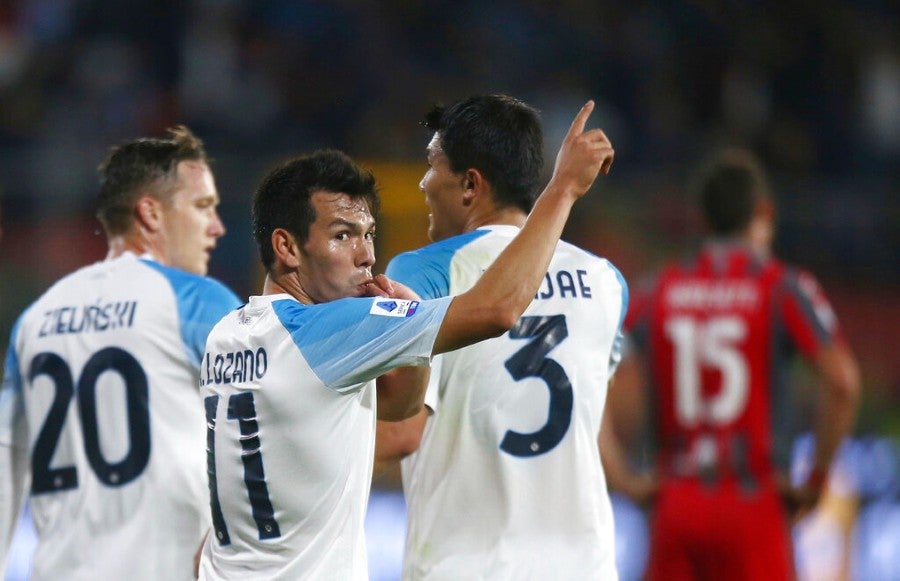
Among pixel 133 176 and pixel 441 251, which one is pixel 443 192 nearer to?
pixel 441 251

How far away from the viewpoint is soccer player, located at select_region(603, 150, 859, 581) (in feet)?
22.4

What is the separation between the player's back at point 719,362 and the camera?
6.89m

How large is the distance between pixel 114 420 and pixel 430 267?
4.64 ft

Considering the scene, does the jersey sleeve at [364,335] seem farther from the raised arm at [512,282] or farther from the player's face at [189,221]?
the player's face at [189,221]

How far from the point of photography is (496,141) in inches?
179

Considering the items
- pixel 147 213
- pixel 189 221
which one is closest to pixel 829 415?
pixel 189 221

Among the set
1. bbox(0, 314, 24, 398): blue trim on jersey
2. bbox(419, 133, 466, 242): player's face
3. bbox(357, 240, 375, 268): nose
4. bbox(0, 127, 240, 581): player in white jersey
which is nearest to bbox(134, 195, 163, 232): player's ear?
bbox(0, 127, 240, 581): player in white jersey

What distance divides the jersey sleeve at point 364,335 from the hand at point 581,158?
463 mm

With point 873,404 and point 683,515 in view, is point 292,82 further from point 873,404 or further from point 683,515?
point 683,515

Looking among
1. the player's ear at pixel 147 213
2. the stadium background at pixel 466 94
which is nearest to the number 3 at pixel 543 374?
the player's ear at pixel 147 213

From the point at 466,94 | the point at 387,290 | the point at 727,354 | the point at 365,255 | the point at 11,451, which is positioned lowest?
the point at 11,451

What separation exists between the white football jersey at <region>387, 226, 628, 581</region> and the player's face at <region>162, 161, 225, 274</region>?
1.28 m

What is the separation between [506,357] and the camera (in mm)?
4531

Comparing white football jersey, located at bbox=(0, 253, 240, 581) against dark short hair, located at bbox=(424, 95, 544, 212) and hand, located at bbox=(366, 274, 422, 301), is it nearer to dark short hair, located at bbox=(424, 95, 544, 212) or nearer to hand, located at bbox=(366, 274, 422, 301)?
dark short hair, located at bbox=(424, 95, 544, 212)
